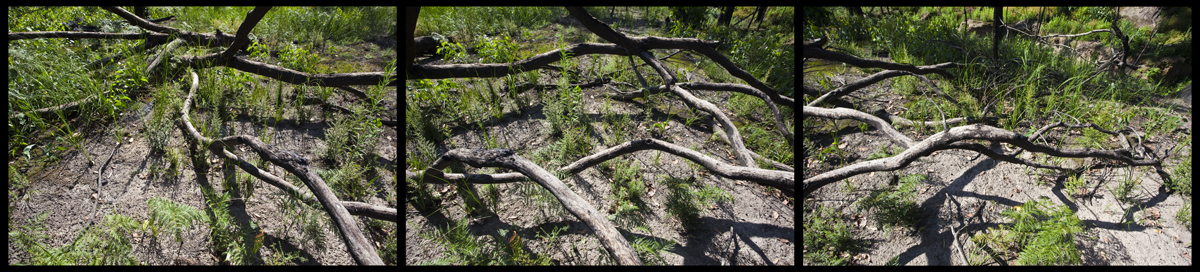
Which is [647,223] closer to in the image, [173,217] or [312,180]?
[312,180]

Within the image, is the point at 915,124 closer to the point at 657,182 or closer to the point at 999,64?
the point at 999,64

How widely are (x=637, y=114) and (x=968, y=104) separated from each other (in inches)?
73.6

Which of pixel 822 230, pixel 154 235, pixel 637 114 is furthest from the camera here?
pixel 637 114

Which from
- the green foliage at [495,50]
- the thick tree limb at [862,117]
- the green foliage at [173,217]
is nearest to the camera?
the green foliage at [173,217]

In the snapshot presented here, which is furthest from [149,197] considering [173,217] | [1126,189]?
[1126,189]

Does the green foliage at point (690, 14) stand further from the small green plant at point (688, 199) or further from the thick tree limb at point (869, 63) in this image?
the small green plant at point (688, 199)

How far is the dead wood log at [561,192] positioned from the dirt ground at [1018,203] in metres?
1.07

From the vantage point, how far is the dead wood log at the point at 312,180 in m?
1.87

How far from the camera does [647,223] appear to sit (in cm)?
229

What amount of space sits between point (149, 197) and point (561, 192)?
1.84 metres

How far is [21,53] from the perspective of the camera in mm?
2537

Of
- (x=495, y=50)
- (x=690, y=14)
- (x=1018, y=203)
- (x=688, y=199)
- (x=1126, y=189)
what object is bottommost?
(x=688, y=199)

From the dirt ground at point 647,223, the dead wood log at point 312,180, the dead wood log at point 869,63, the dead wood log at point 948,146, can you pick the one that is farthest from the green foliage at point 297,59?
the dead wood log at point 869,63

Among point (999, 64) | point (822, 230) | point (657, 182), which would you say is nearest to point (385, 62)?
point (657, 182)
